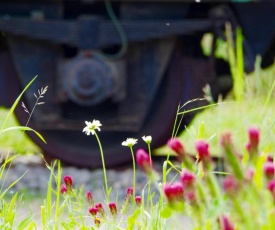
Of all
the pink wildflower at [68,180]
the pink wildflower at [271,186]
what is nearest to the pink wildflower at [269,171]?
the pink wildflower at [271,186]

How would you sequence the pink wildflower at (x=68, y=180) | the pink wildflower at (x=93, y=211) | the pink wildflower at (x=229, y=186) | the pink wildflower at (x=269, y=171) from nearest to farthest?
the pink wildflower at (x=229, y=186)
the pink wildflower at (x=269, y=171)
the pink wildflower at (x=93, y=211)
the pink wildflower at (x=68, y=180)

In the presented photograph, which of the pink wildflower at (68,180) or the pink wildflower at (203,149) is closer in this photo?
the pink wildflower at (203,149)

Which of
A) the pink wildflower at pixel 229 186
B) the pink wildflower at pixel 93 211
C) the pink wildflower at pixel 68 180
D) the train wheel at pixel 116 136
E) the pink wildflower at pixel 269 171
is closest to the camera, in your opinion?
the pink wildflower at pixel 229 186

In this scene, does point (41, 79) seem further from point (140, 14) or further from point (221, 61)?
point (221, 61)

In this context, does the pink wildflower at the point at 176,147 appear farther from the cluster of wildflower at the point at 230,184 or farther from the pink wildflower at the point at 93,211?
the pink wildflower at the point at 93,211

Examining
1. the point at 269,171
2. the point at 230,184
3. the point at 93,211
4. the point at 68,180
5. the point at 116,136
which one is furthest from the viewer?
the point at 116,136

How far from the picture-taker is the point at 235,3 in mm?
6926

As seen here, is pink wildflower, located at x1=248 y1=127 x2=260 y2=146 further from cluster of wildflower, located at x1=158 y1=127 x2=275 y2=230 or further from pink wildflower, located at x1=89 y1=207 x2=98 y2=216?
pink wildflower, located at x1=89 y1=207 x2=98 y2=216

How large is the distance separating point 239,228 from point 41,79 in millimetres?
4923

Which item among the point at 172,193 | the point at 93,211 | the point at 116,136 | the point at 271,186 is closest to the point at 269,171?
the point at 271,186

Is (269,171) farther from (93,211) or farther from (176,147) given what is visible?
(93,211)

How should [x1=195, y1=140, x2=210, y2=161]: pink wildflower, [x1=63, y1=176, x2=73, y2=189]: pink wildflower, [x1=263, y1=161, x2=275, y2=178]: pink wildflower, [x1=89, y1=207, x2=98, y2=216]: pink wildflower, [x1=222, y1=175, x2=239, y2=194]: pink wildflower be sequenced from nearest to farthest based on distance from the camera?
[x1=222, y1=175, x2=239, y2=194]: pink wildflower, [x1=195, y1=140, x2=210, y2=161]: pink wildflower, [x1=263, y1=161, x2=275, y2=178]: pink wildflower, [x1=89, y1=207, x2=98, y2=216]: pink wildflower, [x1=63, y1=176, x2=73, y2=189]: pink wildflower

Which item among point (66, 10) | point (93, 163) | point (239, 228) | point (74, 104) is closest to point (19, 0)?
point (66, 10)

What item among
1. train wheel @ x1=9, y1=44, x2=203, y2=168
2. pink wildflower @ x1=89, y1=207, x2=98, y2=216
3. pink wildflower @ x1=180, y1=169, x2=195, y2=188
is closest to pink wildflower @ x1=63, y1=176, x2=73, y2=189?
pink wildflower @ x1=89, y1=207, x2=98, y2=216
